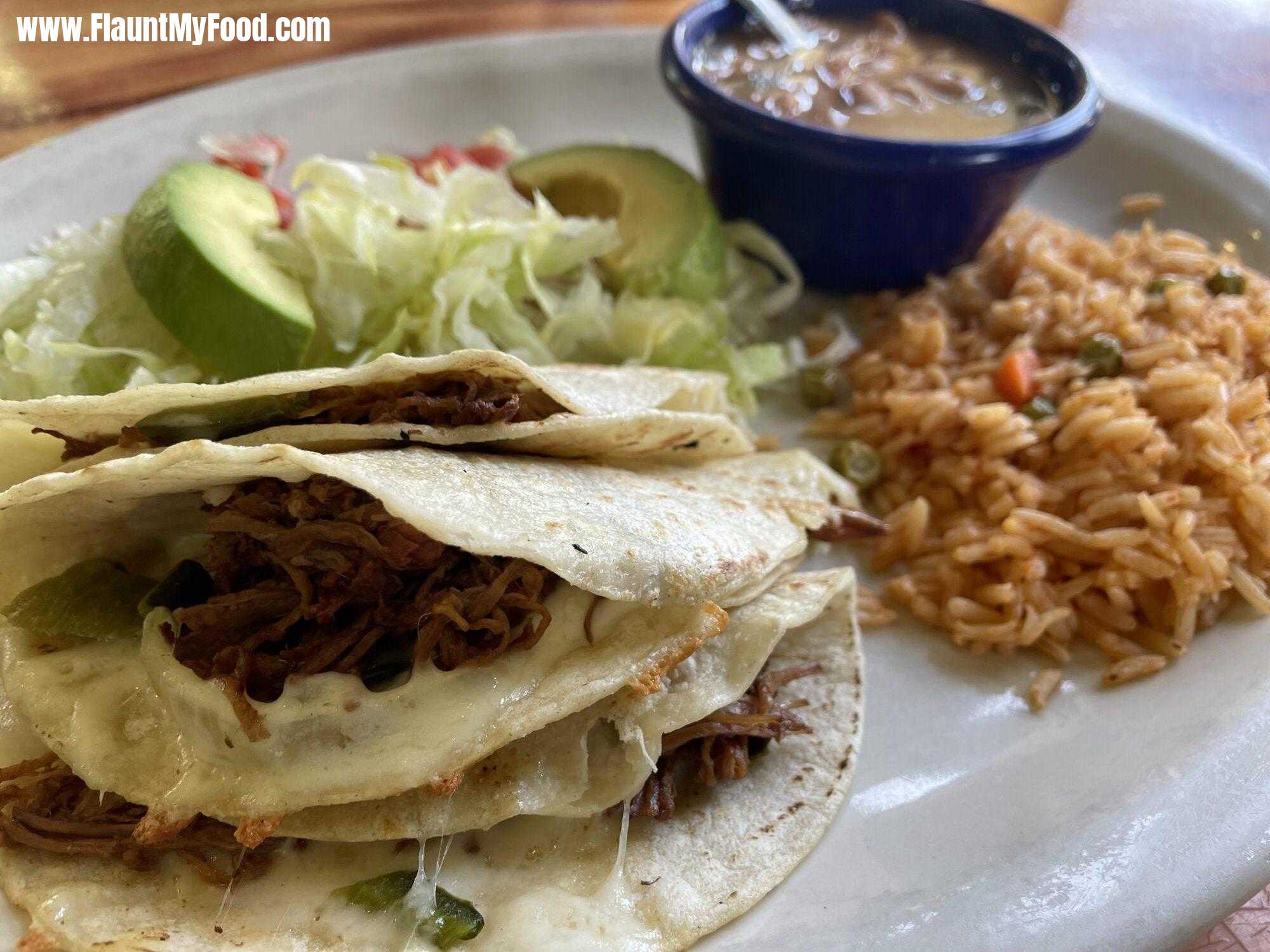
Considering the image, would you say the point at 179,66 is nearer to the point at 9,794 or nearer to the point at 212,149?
the point at 212,149

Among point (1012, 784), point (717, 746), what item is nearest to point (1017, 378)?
point (1012, 784)

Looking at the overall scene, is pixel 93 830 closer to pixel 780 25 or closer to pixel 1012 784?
pixel 1012 784

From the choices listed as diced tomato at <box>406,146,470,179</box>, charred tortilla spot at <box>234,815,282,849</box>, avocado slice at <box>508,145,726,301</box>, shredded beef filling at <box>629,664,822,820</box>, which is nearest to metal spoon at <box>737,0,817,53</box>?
avocado slice at <box>508,145,726,301</box>

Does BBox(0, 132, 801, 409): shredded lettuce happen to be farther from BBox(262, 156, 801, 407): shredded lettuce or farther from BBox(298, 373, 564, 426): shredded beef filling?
BBox(298, 373, 564, 426): shredded beef filling

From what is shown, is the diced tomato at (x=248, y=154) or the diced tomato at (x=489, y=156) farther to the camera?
the diced tomato at (x=489, y=156)

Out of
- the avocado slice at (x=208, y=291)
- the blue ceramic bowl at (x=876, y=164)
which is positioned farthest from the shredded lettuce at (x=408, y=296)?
the blue ceramic bowl at (x=876, y=164)

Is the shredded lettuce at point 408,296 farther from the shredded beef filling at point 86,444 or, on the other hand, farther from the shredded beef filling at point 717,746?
the shredded beef filling at point 717,746

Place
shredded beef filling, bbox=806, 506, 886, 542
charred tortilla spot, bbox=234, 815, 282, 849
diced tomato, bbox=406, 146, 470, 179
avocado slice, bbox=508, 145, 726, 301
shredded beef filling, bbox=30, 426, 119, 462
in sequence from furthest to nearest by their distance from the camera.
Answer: diced tomato, bbox=406, 146, 470, 179, avocado slice, bbox=508, 145, 726, 301, shredded beef filling, bbox=806, 506, 886, 542, shredded beef filling, bbox=30, 426, 119, 462, charred tortilla spot, bbox=234, 815, 282, 849
